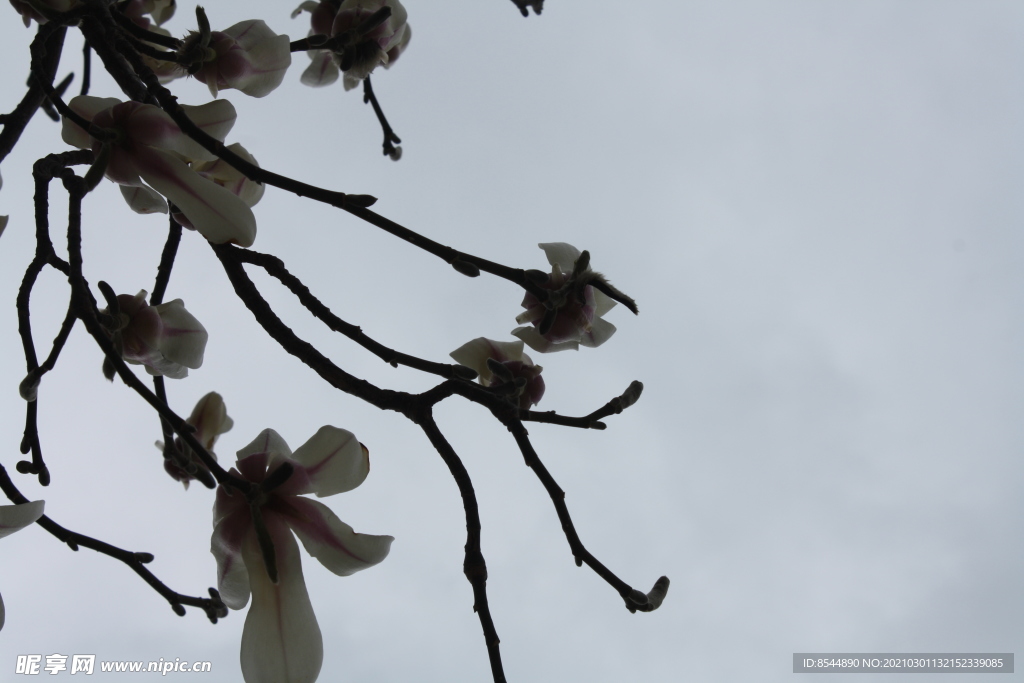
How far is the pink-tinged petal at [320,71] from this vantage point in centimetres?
116

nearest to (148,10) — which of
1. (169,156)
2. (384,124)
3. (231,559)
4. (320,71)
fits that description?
(320,71)

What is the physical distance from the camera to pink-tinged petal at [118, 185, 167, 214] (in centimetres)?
83

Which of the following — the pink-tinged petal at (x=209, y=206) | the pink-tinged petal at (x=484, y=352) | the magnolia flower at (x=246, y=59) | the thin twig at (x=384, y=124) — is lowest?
the pink-tinged petal at (x=209, y=206)

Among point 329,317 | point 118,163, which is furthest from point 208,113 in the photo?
point 329,317

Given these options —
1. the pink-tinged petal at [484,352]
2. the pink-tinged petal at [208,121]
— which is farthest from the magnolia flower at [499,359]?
the pink-tinged petal at [208,121]

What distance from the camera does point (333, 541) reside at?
654 mm

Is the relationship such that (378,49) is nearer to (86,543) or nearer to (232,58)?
(232,58)

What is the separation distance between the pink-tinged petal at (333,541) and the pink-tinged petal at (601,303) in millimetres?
356

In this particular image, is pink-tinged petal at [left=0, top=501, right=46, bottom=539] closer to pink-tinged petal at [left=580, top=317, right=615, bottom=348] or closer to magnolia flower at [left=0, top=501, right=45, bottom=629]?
magnolia flower at [left=0, top=501, right=45, bottom=629]

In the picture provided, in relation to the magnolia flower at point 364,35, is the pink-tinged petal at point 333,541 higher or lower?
lower

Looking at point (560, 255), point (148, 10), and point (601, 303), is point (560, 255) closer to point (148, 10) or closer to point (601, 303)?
point (601, 303)

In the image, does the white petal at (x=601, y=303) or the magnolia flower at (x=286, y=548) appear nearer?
the magnolia flower at (x=286, y=548)

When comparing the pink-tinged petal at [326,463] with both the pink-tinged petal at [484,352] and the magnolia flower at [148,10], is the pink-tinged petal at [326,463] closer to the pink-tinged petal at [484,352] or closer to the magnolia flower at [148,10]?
the pink-tinged petal at [484,352]

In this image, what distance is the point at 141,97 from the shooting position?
754 mm
